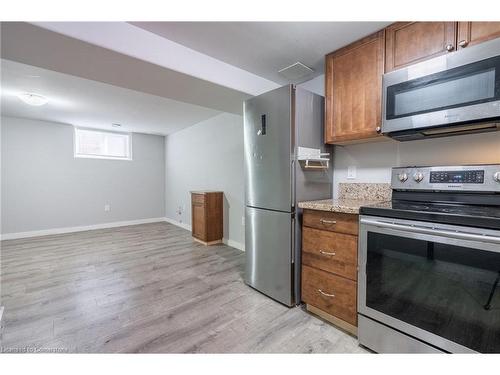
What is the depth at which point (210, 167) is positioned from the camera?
439 centimetres

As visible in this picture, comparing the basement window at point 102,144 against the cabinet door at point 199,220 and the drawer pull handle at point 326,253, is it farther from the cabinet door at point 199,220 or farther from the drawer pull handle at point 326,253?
the drawer pull handle at point 326,253

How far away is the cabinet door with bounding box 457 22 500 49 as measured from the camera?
49.6 inches

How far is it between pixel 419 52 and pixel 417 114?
1.40 feet

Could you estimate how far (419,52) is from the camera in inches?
59.3

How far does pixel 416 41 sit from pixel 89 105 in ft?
13.4

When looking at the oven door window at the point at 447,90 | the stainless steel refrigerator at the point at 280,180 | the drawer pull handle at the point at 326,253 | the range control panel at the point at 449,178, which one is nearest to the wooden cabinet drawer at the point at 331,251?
the drawer pull handle at the point at 326,253

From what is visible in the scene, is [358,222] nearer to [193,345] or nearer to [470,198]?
[470,198]

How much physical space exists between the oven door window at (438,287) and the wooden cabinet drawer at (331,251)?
135 mm

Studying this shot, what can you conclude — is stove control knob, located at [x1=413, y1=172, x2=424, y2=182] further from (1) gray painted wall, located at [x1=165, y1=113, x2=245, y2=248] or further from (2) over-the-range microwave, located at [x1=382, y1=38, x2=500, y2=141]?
(1) gray painted wall, located at [x1=165, y1=113, x2=245, y2=248]

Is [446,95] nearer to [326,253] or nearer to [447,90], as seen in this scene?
[447,90]

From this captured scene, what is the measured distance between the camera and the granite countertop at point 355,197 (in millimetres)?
1694

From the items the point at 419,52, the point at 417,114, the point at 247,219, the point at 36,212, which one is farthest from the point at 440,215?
the point at 36,212

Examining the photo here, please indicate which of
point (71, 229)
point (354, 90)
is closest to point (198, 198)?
point (354, 90)
